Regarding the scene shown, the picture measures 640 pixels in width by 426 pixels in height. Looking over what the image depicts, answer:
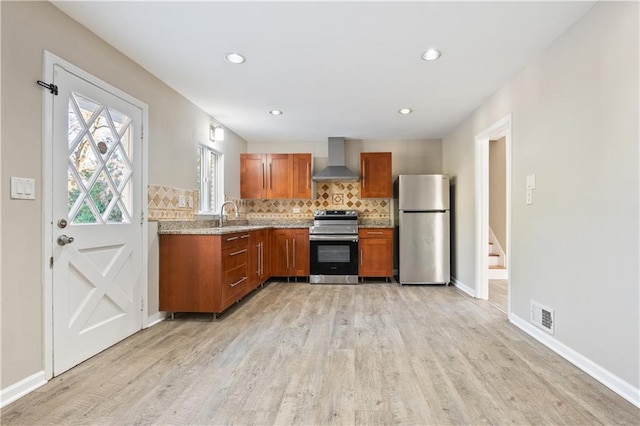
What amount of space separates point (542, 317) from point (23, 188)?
11.6 feet

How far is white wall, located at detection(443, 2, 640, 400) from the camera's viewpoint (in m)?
1.77

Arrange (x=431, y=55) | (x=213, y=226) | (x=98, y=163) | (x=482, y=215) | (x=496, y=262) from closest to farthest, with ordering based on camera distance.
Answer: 1. (x=98, y=163)
2. (x=431, y=55)
3. (x=482, y=215)
4. (x=213, y=226)
5. (x=496, y=262)

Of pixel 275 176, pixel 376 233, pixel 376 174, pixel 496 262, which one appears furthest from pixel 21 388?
pixel 496 262

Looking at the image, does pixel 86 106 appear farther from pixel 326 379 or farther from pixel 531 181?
pixel 531 181

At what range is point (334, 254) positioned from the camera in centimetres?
497

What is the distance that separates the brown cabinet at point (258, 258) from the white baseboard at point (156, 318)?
3.33 feet

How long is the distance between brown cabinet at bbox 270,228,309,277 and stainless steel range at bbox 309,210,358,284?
0.37 feet

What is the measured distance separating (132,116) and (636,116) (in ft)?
11.0

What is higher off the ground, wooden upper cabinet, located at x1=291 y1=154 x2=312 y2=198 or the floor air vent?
wooden upper cabinet, located at x1=291 y1=154 x2=312 y2=198

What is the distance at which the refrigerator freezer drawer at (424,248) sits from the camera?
15.5 feet

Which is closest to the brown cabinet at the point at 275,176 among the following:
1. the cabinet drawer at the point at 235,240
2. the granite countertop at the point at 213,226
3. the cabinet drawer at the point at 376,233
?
the granite countertop at the point at 213,226

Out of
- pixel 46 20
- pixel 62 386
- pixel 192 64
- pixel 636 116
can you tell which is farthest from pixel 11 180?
pixel 636 116

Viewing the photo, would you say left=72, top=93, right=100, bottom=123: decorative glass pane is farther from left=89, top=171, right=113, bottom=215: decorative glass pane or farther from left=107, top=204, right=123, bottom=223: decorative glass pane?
left=107, top=204, right=123, bottom=223: decorative glass pane

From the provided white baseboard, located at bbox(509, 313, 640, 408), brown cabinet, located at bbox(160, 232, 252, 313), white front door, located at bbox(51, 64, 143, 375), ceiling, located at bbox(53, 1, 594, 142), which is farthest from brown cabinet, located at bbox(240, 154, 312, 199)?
→ white baseboard, located at bbox(509, 313, 640, 408)
